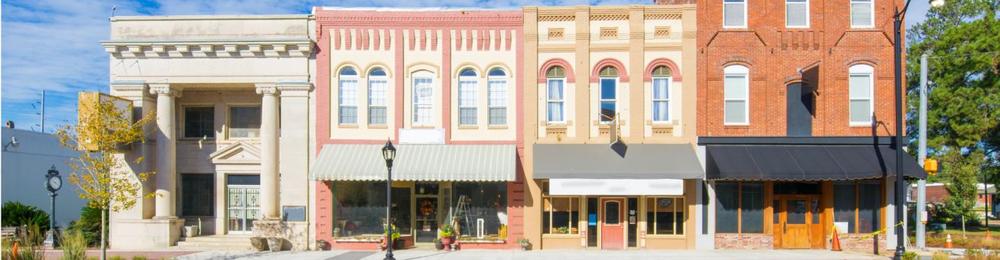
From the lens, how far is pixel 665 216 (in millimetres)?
23453

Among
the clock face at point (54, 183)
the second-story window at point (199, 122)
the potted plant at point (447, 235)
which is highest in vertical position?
the second-story window at point (199, 122)

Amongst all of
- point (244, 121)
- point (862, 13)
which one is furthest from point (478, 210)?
point (862, 13)

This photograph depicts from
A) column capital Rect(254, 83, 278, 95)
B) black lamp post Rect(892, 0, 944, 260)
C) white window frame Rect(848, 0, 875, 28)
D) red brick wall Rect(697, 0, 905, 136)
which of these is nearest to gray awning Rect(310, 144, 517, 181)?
column capital Rect(254, 83, 278, 95)

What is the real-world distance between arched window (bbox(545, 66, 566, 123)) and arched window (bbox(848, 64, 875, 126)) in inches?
352

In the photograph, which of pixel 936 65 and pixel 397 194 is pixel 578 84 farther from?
pixel 936 65

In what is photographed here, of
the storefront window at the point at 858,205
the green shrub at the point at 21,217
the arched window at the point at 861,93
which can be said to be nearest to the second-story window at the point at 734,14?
the arched window at the point at 861,93

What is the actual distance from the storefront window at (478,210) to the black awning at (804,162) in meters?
6.66

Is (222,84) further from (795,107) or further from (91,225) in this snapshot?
(795,107)

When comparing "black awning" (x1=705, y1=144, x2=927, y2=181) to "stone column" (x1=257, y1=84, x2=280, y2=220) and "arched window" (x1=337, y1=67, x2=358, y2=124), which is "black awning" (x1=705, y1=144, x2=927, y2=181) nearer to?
"arched window" (x1=337, y1=67, x2=358, y2=124)

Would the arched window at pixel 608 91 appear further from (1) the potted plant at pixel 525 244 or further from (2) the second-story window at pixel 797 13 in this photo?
(2) the second-story window at pixel 797 13

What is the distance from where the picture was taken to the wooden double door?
2309 centimetres

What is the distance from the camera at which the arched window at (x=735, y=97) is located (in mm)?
23062

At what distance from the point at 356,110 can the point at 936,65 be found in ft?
85.7

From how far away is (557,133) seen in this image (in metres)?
23.5
